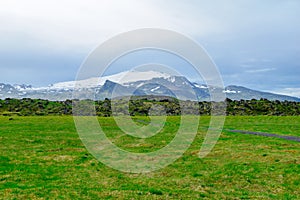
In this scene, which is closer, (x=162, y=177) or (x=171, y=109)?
(x=162, y=177)

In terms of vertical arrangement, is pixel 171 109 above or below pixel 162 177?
above

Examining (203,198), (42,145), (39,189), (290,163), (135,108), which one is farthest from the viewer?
(135,108)

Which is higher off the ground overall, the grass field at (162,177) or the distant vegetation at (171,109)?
the distant vegetation at (171,109)

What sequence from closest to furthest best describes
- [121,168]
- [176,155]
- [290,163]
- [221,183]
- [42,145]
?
[221,183]
[290,163]
[121,168]
[176,155]
[42,145]

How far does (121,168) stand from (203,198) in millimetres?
11220

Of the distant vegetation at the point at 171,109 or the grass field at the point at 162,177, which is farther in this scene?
the distant vegetation at the point at 171,109

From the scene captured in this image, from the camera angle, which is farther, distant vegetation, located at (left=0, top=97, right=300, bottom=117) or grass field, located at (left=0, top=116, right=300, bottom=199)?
distant vegetation, located at (left=0, top=97, right=300, bottom=117)

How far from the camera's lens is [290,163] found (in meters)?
27.8

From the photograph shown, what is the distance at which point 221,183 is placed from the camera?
925 inches

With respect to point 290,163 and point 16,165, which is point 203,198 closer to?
point 290,163

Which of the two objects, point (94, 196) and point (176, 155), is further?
point (176, 155)

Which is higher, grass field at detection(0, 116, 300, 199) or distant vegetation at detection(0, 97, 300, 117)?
distant vegetation at detection(0, 97, 300, 117)

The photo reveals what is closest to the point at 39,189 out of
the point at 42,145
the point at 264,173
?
the point at 264,173

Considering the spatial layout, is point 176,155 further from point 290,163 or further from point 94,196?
point 94,196
